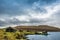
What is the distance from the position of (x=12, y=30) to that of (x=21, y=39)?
28.9ft

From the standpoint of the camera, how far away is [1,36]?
2284 centimetres

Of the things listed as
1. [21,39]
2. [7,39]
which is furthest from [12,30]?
[7,39]

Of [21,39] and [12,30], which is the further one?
[12,30]

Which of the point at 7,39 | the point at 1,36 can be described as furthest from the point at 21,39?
the point at 1,36

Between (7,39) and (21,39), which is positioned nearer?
(7,39)

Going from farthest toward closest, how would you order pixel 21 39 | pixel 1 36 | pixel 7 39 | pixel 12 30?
pixel 12 30, pixel 21 39, pixel 7 39, pixel 1 36

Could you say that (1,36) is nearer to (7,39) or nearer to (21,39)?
(7,39)

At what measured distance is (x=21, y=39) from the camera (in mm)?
32781

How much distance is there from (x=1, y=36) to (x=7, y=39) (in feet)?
7.96

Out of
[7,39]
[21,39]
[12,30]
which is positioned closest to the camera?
[7,39]

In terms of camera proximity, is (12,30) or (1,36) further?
(12,30)

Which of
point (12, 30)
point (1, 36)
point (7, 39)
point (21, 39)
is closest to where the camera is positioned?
point (1, 36)

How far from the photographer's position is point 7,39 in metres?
25.2

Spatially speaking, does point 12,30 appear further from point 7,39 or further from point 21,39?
point 7,39
